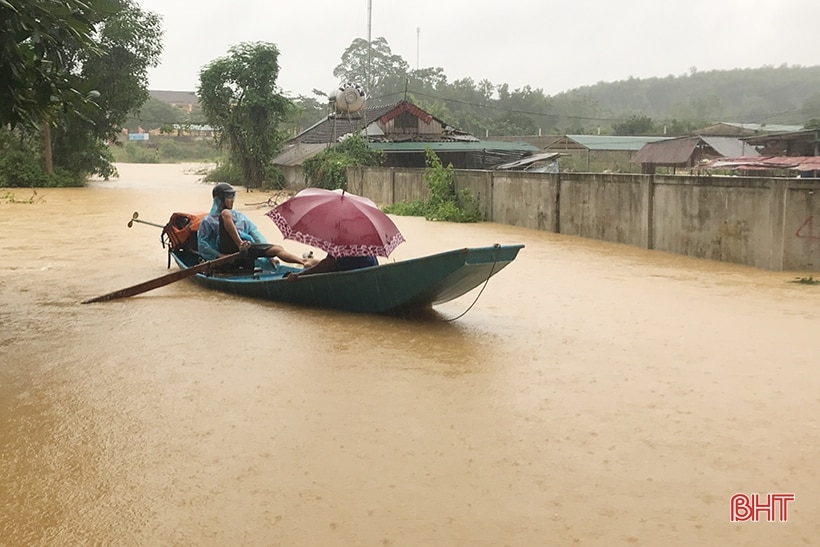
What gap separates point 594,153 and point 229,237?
3341cm

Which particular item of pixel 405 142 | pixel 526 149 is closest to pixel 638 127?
pixel 526 149

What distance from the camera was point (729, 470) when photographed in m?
5.14

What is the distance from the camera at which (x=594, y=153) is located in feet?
138

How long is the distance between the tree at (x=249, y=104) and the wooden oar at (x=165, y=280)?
3008 cm

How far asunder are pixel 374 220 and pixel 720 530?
548cm

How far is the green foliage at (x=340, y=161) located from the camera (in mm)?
31500

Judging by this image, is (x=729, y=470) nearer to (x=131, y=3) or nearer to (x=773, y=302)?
(x=773, y=302)

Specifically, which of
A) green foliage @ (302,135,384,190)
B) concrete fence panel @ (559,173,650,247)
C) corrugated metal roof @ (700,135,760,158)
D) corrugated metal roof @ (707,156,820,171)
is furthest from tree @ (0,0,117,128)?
corrugated metal roof @ (700,135,760,158)

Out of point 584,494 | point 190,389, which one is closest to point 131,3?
point 190,389

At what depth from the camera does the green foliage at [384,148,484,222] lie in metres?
22.2

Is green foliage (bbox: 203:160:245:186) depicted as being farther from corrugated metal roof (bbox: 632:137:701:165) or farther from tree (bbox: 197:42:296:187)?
corrugated metal roof (bbox: 632:137:701:165)

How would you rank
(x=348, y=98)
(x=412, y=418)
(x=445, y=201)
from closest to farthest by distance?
(x=412, y=418), (x=445, y=201), (x=348, y=98)

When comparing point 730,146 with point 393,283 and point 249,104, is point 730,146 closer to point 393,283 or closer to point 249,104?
point 249,104

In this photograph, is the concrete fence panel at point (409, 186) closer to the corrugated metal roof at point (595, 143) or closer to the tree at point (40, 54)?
the tree at point (40, 54)
